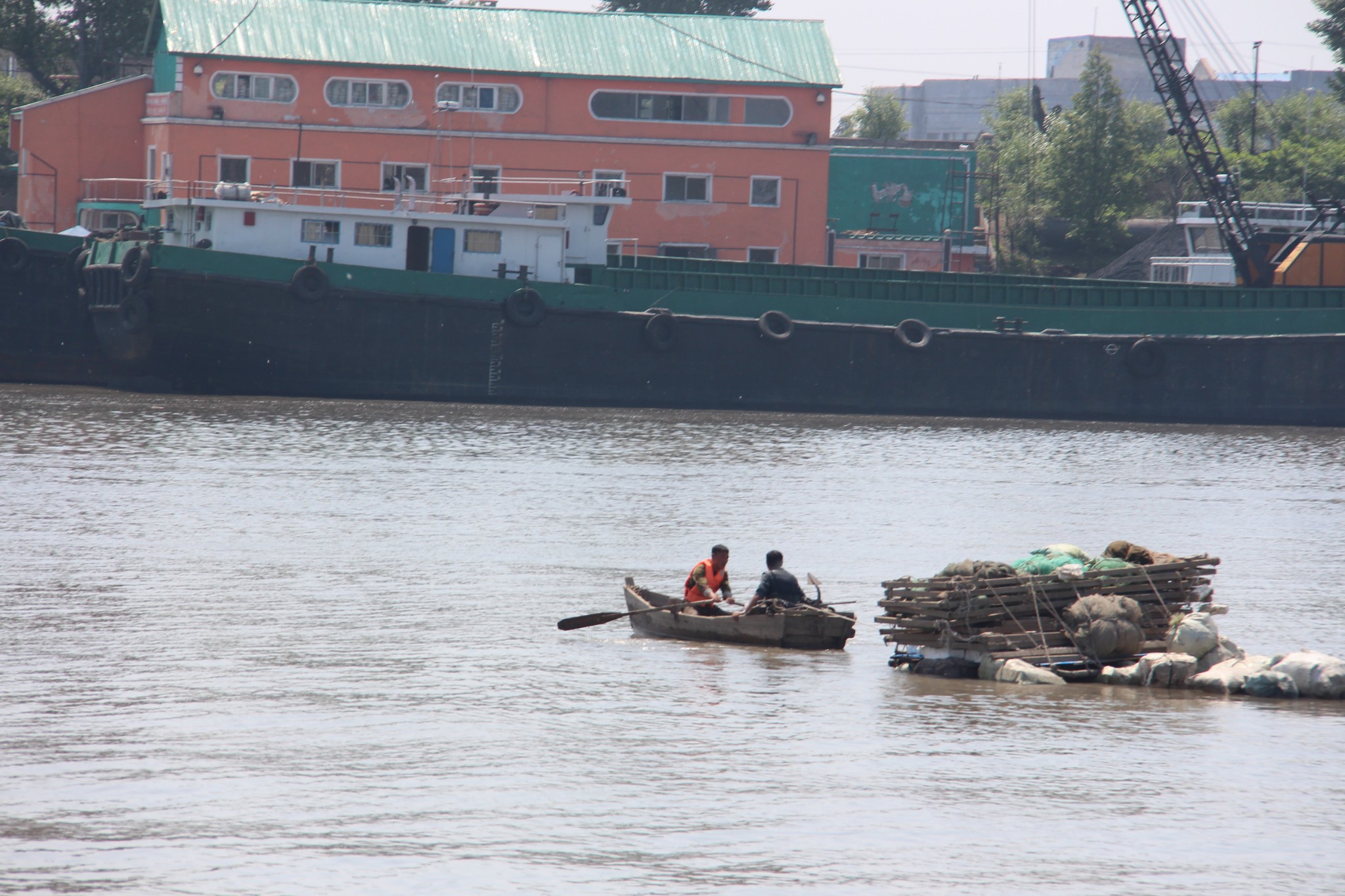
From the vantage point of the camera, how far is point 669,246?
43656mm

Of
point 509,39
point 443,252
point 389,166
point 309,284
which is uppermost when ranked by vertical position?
point 509,39

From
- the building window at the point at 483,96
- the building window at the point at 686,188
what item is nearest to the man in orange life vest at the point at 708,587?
the building window at the point at 686,188

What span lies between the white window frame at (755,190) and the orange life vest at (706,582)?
2980 cm

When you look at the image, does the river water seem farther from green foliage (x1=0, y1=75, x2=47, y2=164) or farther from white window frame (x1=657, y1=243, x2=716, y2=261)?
green foliage (x1=0, y1=75, x2=47, y2=164)

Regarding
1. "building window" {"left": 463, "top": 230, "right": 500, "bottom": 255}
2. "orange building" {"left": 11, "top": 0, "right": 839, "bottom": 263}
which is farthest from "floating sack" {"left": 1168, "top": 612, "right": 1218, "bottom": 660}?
"orange building" {"left": 11, "top": 0, "right": 839, "bottom": 263}

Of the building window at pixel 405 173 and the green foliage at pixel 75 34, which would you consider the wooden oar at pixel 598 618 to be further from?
the green foliage at pixel 75 34

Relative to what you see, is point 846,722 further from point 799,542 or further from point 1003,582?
point 799,542

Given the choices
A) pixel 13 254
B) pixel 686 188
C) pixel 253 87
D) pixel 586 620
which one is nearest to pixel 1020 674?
pixel 586 620

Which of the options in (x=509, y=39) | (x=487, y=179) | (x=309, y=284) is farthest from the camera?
(x=509, y=39)

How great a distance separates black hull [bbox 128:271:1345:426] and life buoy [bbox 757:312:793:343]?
173 mm

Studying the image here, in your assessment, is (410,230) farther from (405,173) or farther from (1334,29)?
(1334,29)

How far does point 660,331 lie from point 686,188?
1018 centimetres

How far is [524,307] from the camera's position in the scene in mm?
34250

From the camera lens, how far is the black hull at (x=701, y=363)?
33.2 metres
